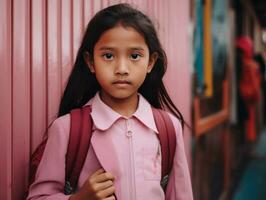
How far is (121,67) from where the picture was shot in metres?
1.26

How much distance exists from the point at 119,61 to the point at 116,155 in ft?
0.94

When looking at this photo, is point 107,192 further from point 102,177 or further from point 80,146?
point 80,146

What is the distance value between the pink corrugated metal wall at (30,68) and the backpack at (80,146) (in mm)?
70

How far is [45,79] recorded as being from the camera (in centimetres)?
147

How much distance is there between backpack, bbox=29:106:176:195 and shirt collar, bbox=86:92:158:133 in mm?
22

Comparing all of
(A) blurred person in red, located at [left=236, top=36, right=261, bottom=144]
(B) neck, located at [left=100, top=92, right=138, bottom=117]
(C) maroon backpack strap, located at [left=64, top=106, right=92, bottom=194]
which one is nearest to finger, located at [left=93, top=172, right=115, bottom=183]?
(C) maroon backpack strap, located at [left=64, top=106, right=92, bottom=194]

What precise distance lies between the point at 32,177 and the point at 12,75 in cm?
33

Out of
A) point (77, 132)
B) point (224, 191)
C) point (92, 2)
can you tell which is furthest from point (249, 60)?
point (77, 132)

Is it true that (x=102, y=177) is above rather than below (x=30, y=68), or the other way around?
below

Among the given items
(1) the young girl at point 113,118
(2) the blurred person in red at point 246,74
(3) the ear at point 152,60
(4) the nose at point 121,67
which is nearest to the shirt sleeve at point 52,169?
(1) the young girl at point 113,118

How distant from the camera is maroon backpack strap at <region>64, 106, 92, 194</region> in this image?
1293mm

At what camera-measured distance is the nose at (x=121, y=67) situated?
126cm

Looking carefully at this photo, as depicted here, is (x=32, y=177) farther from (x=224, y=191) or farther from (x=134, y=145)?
(x=224, y=191)

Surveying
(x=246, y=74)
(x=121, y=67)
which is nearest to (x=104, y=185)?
(x=121, y=67)
